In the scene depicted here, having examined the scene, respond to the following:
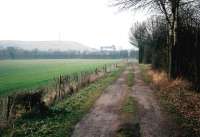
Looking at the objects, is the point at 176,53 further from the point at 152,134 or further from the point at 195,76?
the point at 152,134

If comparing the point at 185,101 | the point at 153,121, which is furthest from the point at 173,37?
the point at 153,121

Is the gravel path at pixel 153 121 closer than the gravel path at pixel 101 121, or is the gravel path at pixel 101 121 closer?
the gravel path at pixel 153 121

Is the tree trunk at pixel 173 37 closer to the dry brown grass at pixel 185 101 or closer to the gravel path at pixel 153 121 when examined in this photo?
the dry brown grass at pixel 185 101

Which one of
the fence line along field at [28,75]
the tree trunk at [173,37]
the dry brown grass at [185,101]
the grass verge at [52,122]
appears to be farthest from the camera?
the fence line along field at [28,75]

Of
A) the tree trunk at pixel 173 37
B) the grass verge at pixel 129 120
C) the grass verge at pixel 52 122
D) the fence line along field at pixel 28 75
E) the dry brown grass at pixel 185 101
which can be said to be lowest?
the fence line along field at pixel 28 75

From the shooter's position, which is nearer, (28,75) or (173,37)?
(173,37)

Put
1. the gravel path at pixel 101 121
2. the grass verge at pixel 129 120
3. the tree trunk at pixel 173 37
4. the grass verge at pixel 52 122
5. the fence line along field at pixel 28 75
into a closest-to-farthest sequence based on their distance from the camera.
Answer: the grass verge at pixel 129 120 < the gravel path at pixel 101 121 < the grass verge at pixel 52 122 < the tree trunk at pixel 173 37 < the fence line along field at pixel 28 75

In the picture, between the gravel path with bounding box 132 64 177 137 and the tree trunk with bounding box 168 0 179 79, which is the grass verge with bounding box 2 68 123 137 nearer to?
the gravel path with bounding box 132 64 177 137

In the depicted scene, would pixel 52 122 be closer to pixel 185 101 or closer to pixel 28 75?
pixel 185 101

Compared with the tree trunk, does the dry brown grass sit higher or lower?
lower

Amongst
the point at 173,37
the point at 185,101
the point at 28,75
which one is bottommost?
the point at 28,75

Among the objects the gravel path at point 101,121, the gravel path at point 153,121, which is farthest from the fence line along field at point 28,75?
the gravel path at point 153,121

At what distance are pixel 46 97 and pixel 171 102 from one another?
851cm

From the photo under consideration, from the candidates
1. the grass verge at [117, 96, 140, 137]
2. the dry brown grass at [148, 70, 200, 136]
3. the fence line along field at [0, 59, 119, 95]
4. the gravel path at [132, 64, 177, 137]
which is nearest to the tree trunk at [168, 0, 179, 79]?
the dry brown grass at [148, 70, 200, 136]
